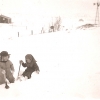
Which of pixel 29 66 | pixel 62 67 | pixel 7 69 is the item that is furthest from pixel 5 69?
pixel 62 67

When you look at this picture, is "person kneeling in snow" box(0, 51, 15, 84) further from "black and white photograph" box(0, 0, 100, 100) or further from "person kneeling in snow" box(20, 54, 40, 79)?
"person kneeling in snow" box(20, 54, 40, 79)

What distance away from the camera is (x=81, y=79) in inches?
91.7

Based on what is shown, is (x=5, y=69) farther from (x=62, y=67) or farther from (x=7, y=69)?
(x=62, y=67)

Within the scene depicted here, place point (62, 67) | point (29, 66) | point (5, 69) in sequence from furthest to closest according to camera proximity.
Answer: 1. point (62, 67)
2. point (29, 66)
3. point (5, 69)

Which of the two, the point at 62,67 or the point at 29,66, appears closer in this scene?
the point at 29,66

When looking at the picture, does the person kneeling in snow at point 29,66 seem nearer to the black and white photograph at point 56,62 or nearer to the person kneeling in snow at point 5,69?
the black and white photograph at point 56,62

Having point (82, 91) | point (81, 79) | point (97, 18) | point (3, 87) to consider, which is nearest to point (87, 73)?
point (81, 79)

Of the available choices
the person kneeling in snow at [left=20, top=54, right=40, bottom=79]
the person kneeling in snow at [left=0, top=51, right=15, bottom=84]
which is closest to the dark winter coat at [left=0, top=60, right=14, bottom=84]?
the person kneeling in snow at [left=0, top=51, right=15, bottom=84]

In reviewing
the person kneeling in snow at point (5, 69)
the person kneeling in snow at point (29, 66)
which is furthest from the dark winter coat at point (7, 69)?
the person kneeling in snow at point (29, 66)

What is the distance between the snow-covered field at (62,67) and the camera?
216 centimetres

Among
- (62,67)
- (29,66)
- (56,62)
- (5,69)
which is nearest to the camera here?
(5,69)

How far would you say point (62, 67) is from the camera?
262 cm

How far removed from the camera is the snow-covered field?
216cm

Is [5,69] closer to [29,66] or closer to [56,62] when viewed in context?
[29,66]
